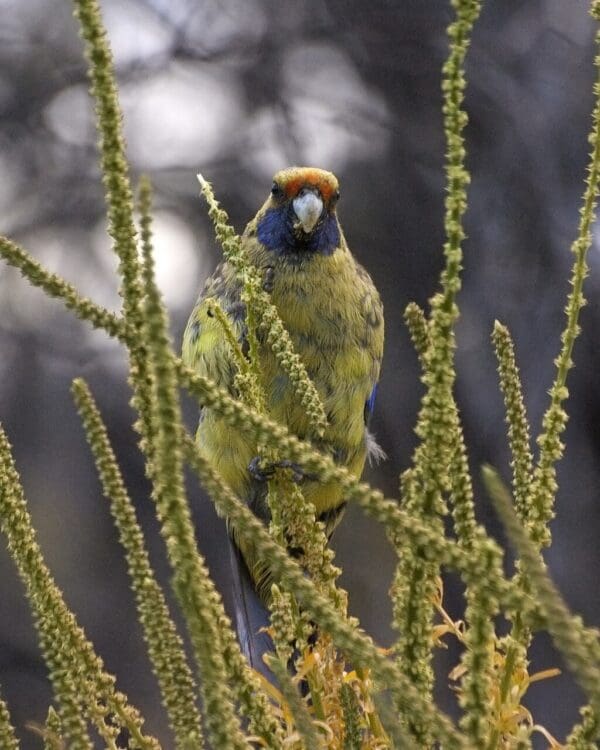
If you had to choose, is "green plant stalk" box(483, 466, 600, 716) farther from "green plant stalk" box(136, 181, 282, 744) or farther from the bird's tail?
the bird's tail

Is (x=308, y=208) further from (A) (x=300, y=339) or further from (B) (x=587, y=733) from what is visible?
(B) (x=587, y=733)

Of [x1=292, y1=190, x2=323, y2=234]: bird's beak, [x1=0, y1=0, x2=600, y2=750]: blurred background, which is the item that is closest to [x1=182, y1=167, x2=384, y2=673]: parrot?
[x1=292, y1=190, x2=323, y2=234]: bird's beak

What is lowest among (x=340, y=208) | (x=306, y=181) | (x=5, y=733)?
(x=5, y=733)

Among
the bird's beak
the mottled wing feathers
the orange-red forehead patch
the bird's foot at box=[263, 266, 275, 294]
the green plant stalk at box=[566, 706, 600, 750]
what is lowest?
the green plant stalk at box=[566, 706, 600, 750]

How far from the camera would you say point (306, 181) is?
4.52ft

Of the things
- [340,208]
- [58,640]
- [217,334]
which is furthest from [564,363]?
[340,208]

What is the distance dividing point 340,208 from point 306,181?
26.7 inches

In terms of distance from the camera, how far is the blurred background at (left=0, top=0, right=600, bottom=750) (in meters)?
2.03

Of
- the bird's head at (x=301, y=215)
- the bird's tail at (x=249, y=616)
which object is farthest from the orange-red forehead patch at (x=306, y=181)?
the bird's tail at (x=249, y=616)

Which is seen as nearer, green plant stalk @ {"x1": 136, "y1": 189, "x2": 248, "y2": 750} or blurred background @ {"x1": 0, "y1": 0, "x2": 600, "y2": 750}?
green plant stalk @ {"x1": 136, "y1": 189, "x2": 248, "y2": 750}

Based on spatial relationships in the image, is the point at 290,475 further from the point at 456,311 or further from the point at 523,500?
the point at 456,311

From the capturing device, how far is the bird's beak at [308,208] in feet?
4.49

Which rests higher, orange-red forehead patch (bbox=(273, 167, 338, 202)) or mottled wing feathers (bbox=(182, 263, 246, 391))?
orange-red forehead patch (bbox=(273, 167, 338, 202))

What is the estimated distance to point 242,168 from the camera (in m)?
2.06
